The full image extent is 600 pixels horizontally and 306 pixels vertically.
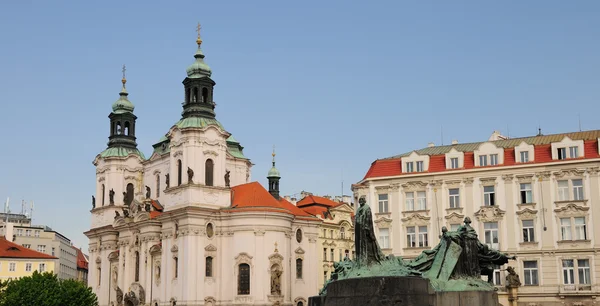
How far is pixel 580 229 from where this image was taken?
4162 cm

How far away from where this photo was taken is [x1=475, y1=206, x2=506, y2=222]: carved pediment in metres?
43.4

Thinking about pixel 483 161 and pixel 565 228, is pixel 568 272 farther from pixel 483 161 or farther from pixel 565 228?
pixel 483 161

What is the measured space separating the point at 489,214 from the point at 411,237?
478 centimetres

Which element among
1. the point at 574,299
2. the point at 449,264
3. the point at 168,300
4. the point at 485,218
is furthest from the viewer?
the point at 168,300

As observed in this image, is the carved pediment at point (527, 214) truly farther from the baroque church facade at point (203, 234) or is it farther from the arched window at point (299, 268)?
the arched window at point (299, 268)

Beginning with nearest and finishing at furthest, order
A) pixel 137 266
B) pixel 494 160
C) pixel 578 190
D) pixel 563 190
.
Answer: pixel 578 190 < pixel 563 190 < pixel 494 160 < pixel 137 266

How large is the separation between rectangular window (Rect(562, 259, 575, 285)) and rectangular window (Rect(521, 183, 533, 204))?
12.5 ft

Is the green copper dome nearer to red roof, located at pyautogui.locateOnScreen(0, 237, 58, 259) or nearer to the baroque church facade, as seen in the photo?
the baroque church facade

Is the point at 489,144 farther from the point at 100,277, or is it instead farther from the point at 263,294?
the point at 100,277

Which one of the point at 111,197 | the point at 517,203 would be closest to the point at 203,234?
the point at 111,197

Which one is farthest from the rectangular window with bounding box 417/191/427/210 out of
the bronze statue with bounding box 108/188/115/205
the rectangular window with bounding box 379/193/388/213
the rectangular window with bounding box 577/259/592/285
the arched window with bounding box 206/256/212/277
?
the bronze statue with bounding box 108/188/115/205

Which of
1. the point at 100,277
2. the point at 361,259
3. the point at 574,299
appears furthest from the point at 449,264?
the point at 100,277

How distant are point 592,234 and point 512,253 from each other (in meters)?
4.38

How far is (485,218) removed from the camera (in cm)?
4372
